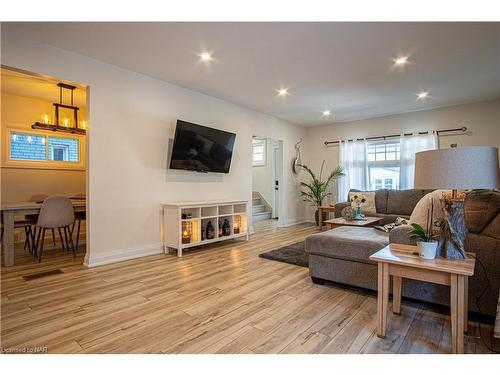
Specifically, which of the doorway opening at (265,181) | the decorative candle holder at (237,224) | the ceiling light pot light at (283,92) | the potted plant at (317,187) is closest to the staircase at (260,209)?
the doorway opening at (265,181)

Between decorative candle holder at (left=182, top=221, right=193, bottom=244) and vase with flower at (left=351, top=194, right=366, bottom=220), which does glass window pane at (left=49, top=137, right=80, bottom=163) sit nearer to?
decorative candle holder at (left=182, top=221, right=193, bottom=244)

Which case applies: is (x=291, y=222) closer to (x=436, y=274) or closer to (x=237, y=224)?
(x=237, y=224)

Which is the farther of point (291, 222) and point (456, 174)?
point (291, 222)

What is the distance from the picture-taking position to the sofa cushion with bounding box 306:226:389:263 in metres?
2.36

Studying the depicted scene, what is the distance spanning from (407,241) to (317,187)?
435 cm

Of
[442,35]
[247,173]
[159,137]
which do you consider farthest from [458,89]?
[159,137]

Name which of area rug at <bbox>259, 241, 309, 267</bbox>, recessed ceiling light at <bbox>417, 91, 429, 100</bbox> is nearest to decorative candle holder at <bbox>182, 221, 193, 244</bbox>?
area rug at <bbox>259, 241, 309, 267</bbox>

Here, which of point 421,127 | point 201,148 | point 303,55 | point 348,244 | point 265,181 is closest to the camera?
point 348,244

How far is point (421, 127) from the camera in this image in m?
5.42

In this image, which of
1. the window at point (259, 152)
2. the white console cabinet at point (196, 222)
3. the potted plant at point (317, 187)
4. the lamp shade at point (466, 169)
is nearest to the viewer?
the lamp shade at point (466, 169)

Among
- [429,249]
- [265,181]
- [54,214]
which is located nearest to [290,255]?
[429,249]

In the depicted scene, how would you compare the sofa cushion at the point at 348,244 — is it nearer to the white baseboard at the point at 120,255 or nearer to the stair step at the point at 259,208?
the white baseboard at the point at 120,255

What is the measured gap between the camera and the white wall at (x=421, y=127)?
481cm

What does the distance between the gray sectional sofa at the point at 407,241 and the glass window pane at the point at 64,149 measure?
471cm
